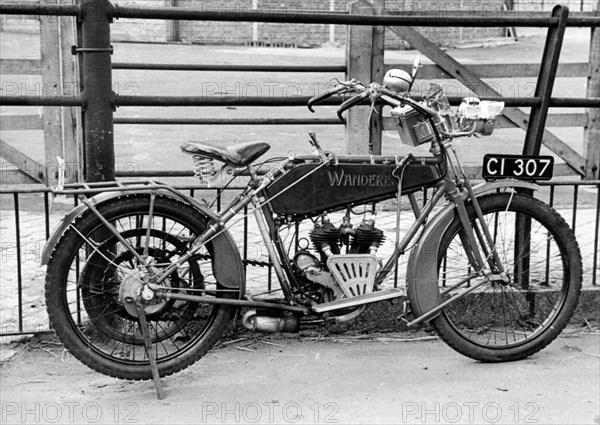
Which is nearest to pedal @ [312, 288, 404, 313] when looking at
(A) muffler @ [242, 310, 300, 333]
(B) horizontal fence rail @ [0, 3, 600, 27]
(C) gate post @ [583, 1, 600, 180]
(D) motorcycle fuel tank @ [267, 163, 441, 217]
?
(A) muffler @ [242, 310, 300, 333]

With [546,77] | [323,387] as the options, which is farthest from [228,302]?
[546,77]

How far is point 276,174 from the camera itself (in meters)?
4.77

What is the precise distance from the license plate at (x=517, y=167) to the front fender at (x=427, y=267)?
31 centimetres

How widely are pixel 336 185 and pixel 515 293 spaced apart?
54.9 inches

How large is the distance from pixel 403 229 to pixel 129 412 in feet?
10.4

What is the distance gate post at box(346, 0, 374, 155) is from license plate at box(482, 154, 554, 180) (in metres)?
2.91

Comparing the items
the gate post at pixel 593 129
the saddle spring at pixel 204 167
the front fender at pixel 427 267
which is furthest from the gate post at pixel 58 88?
the gate post at pixel 593 129

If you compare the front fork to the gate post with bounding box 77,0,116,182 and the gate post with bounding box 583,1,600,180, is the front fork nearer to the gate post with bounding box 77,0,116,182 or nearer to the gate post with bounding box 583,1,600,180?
the gate post with bounding box 77,0,116,182

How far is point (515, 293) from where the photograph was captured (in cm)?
561

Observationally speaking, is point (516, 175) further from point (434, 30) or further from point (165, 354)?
point (434, 30)

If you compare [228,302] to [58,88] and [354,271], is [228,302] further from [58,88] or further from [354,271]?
[58,88]

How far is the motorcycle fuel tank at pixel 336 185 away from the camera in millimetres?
4777

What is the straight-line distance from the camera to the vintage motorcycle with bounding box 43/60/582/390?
4637 millimetres

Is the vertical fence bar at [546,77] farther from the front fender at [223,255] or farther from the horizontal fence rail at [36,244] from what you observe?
the front fender at [223,255]
